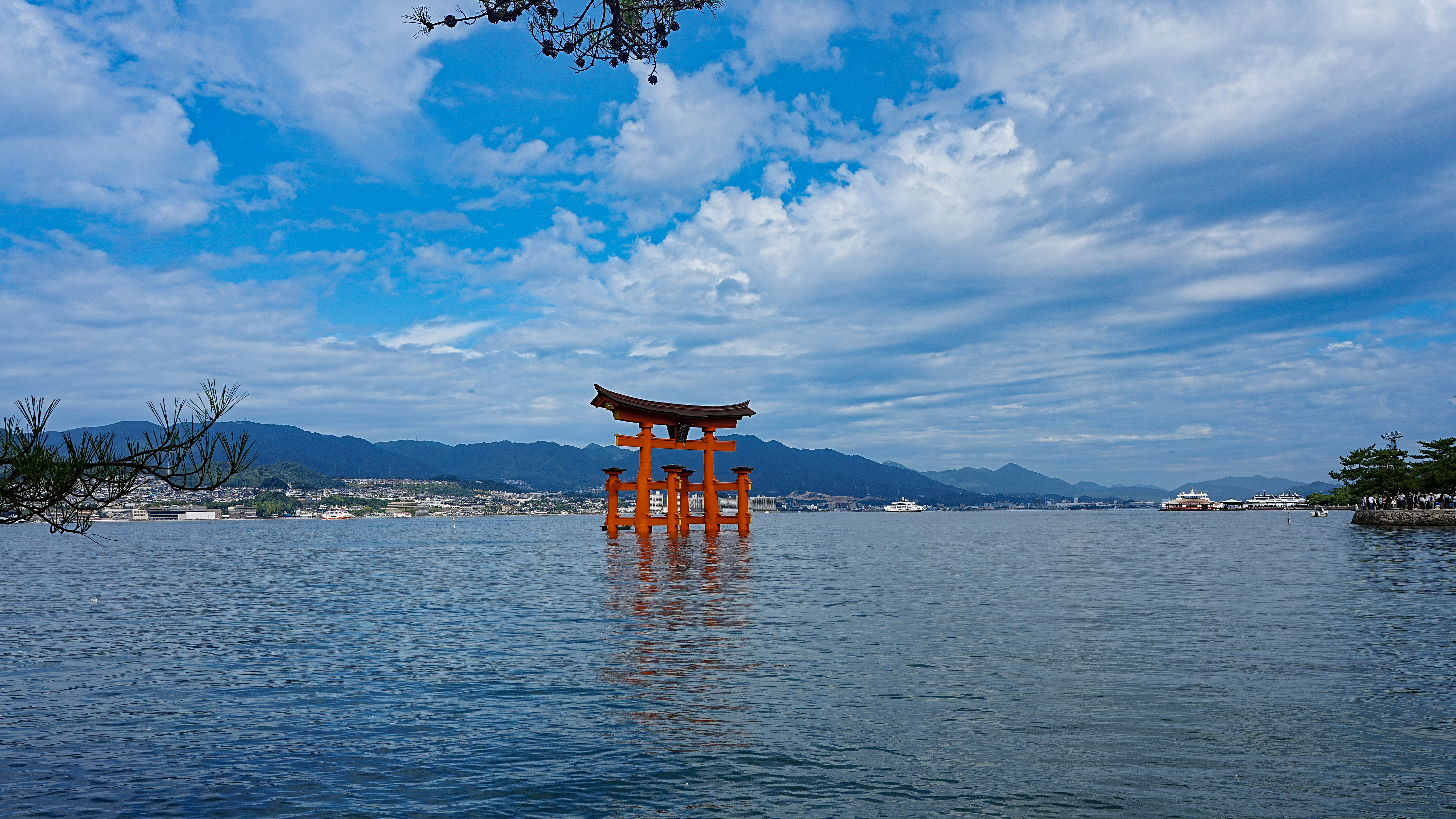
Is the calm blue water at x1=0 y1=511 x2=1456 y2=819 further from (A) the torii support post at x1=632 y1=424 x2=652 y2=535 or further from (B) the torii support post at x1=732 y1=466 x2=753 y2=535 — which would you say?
(B) the torii support post at x1=732 y1=466 x2=753 y2=535

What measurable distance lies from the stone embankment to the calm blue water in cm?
5107

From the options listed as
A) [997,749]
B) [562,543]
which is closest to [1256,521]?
[562,543]

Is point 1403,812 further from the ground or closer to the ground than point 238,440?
closer to the ground

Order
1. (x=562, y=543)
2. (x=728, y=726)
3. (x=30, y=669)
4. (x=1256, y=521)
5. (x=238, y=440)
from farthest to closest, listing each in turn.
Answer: (x=1256, y=521), (x=562, y=543), (x=30, y=669), (x=728, y=726), (x=238, y=440)

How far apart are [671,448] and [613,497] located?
730 centimetres

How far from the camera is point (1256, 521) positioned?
108250 mm

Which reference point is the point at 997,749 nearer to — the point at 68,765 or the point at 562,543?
the point at 68,765

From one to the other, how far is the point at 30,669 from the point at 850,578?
2183 cm

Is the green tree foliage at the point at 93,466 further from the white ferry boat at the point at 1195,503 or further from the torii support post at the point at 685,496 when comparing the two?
the white ferry boat at the point at 1195,503

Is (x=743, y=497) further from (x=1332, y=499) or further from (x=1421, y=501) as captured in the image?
(x=1332, y=499)

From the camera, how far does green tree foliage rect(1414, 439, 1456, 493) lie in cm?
6322

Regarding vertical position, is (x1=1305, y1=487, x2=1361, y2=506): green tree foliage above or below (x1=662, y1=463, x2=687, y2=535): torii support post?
below

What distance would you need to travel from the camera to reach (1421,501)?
7162 cm

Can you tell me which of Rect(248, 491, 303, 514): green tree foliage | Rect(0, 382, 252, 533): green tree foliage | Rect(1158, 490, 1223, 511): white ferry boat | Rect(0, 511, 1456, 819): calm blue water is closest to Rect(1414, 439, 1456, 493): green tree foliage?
Rect(0, 511, 1456, 819): calm blue water
